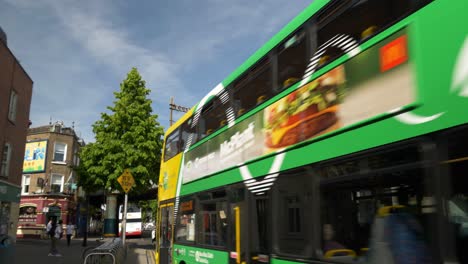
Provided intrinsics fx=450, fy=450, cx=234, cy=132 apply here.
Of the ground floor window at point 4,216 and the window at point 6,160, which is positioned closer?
the ground floor window at point 4,216

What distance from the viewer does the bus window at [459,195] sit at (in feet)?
9.83

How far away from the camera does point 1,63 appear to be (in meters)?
19.5

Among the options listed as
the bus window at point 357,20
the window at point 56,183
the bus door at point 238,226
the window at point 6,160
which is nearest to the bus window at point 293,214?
the bus door at point 238,226

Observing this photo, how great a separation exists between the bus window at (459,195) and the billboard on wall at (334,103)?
1.80 ft

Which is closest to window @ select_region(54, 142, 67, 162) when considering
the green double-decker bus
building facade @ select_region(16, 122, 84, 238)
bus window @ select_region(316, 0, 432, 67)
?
building facade @ select_region(16, 122, 84, 238)

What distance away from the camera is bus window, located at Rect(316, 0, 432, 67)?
389 centimetres

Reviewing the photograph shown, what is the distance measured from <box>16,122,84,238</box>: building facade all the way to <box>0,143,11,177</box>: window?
19.2 m

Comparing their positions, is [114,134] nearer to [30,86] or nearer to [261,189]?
[30,86]

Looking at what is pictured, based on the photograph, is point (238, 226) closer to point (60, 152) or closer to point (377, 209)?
point (377, 209)

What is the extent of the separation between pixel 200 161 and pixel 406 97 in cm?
541

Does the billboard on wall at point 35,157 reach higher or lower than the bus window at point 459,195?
higher

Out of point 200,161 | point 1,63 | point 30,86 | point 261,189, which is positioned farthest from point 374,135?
point 30,86

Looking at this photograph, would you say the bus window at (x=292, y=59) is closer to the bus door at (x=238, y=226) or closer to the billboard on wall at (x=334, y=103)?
the billboard on wall at (x=334, y=103)

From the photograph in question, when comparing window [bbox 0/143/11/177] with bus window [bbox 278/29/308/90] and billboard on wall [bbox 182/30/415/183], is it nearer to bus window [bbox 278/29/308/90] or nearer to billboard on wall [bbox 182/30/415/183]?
billboard on wall [bbox 182/30/415/183]
